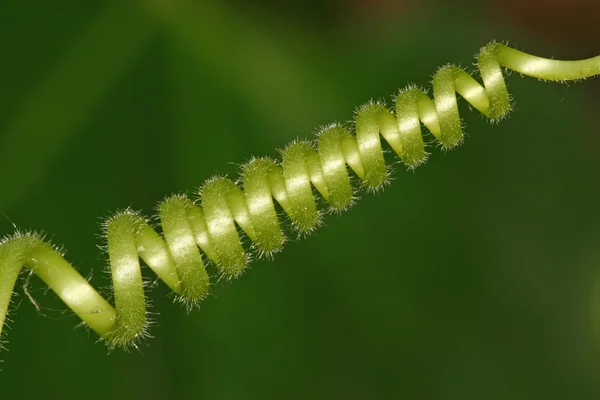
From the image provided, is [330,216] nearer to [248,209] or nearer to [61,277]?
[248,209]

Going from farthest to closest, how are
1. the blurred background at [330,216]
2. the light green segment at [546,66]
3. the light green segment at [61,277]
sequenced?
the blurred background at [330,216]
the light green segment at [546,66]
the light green segment at [61,277]

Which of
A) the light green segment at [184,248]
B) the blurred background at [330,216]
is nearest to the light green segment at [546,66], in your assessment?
the light green segment at [184,248]

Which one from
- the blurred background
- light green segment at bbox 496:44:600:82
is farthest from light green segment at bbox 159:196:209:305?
the blurred background

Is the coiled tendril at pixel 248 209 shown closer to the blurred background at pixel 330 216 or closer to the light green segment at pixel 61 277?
the light green segment at pixel 61 277

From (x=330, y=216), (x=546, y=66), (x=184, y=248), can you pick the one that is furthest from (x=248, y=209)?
(x=330, y=216)

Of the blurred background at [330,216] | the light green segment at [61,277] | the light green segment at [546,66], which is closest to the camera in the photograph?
the light green segment at [61,277]
